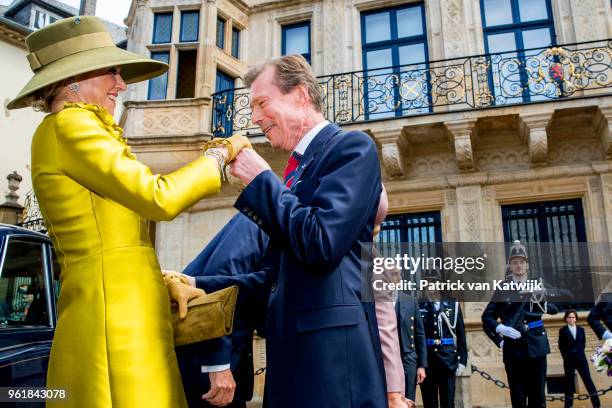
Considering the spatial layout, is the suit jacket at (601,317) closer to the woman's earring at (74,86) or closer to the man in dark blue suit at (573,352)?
the man in dark blue suit at (573,352)

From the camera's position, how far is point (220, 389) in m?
2.56

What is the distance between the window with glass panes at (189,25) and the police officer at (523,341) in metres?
10.0

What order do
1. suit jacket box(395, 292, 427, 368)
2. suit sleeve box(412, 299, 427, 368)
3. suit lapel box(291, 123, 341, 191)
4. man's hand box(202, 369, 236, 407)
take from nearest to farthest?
suit lapel box(291, 123, 341, 191) < man's hand box(202, 369, 236, 407) < suit jacket box(395, 292, 427, 368) < suit sleeve box(412, 299, 427, 368)

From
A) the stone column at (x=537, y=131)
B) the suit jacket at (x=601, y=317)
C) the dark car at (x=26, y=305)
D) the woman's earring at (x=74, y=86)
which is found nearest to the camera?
the woman's earring at (x=74, y=86)

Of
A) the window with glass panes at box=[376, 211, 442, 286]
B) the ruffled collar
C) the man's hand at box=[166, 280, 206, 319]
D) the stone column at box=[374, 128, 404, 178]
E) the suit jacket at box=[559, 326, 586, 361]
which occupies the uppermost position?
the stone column at box=[374, 128, 404, 178]

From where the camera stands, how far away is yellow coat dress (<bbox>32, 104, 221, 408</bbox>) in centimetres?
167

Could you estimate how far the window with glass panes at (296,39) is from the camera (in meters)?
14.3

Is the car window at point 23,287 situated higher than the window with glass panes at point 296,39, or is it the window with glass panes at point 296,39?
the window with glass panes at point 296,39

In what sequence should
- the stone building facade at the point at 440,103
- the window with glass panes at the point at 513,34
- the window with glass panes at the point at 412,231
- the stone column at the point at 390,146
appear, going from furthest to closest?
the window with glass panes at the point at 513,34 < the window with glass panes at the point at 412,231 < the stone column at the point at 390,146 < the stone building facade at the point at 440,103

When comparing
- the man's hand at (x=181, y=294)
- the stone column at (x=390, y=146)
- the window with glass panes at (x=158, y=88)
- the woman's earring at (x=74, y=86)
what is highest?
the window with glass panes at (x=158, y=88)

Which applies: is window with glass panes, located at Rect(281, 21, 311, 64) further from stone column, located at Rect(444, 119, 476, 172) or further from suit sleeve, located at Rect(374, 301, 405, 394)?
suit sleeve, located at Rect(374, 301, 405, 394)

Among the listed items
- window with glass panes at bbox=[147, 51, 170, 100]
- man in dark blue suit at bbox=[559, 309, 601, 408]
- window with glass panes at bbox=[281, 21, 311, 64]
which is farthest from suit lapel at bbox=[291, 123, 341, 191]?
window with glass panes at bbox=[281, 21, 311, 64]

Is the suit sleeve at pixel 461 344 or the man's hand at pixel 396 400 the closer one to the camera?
the man's hand at pixel 396 400

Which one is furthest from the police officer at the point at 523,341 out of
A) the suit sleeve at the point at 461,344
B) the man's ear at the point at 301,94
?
the man's ear at the point at 301,94
